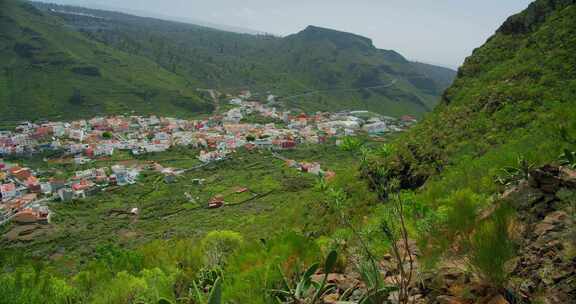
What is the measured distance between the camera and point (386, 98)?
319 feet

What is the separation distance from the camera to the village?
34531mm

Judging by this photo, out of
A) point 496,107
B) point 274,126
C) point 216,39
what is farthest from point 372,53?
point 496,107

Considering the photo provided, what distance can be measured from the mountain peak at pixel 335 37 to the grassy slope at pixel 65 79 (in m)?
69.5

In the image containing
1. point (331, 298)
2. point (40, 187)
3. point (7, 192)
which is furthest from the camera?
point (40, 187)

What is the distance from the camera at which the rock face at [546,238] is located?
230cm

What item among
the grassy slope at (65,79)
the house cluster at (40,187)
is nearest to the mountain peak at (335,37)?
the grassy slope at (65,79)

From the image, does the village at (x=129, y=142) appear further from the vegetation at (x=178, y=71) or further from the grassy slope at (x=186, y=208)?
the vegetation at (x=178, y=71)

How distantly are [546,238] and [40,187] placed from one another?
140 feet

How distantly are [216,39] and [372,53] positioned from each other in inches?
2584

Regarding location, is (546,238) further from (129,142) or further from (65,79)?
(65,79)

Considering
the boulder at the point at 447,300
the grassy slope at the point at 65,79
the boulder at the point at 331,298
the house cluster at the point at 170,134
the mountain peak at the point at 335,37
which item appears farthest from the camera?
the mountain peak at the point at 335,37

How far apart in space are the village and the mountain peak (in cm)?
7025

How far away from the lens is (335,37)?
139375 millimetres

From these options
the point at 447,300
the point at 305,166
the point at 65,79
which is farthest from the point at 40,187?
the point at 447,300
